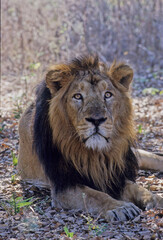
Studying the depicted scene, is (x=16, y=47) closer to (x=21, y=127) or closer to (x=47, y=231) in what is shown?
(x=21, y=127)

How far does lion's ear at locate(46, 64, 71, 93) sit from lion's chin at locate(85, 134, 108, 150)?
0.71 m

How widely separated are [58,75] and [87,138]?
0.75 m

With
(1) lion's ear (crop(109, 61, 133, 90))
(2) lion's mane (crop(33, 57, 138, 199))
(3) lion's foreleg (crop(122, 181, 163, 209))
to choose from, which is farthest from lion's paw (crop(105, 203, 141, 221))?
(1) lion's ear (crop(109, 61, 133, 90))

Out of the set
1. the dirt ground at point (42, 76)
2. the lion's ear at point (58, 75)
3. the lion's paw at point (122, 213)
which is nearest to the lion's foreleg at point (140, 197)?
the dirt ground at point (42, 76)

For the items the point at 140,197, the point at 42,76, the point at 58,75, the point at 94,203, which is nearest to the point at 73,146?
the point at 94,203

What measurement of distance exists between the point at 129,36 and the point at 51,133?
25.2 feet

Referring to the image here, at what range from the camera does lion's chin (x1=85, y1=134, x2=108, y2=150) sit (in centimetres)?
375

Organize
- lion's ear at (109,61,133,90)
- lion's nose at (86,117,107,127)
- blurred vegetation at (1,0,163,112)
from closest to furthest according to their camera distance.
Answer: lion's nose at (86,117,107,127), lion's ear at (109,61,133,90), blurred vegetation at (1,0,163,112)

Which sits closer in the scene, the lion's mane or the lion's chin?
the lion's chin

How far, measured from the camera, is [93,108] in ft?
12.5

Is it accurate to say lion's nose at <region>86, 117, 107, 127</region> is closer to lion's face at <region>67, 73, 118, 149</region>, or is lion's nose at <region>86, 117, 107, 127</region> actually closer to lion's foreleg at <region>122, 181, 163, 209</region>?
lion's face at <region>67, 73, 118, 149</region>

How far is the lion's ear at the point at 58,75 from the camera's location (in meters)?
4.13

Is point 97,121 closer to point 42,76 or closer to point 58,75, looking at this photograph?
point 58,75

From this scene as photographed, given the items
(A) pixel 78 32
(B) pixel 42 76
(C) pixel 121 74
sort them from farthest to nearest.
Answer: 1. (A) pixel 78 32
2. (B) pixel 42 76
3. (C) pixel 121 74
